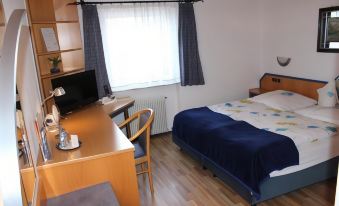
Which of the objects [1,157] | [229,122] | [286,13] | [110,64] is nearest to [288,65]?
[286,13]

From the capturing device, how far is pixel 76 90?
10.9 feet

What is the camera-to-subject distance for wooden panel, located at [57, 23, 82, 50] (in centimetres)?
357

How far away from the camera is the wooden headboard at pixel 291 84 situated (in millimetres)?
4004

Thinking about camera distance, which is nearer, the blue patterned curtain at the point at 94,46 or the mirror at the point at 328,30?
the mirror at the point at 328,30

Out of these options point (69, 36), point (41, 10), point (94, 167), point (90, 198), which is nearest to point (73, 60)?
point (69, 36)

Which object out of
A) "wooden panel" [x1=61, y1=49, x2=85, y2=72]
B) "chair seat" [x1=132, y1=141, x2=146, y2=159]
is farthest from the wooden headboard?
"wooden panel" [x1=61, y1=49, x2=85, y2=72]

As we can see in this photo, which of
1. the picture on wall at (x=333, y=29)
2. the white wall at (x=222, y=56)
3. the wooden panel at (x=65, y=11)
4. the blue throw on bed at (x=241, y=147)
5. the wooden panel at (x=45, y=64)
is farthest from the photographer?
the white wall at (x=222, y=56)


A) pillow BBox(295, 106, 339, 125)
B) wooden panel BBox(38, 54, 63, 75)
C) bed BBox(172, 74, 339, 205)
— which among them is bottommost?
bed BBox(172, 74, 339, 205)

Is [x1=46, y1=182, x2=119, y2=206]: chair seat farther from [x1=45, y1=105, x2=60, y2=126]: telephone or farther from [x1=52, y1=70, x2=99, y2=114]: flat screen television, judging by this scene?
[x1=52, y1=70, x2=99, y2=114]: flat screen television

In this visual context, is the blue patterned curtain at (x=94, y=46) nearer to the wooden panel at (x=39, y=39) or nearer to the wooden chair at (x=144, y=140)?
the wooden panel at (x=39, y=39)

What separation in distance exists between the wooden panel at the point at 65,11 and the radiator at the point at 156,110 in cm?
146

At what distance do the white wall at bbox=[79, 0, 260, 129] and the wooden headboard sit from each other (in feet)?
0.92

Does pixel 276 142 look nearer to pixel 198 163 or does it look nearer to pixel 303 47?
pixel 198 163

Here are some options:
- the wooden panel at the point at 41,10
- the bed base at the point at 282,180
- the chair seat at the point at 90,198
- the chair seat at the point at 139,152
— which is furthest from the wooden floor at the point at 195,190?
the wooden panel at the point at 41,10
